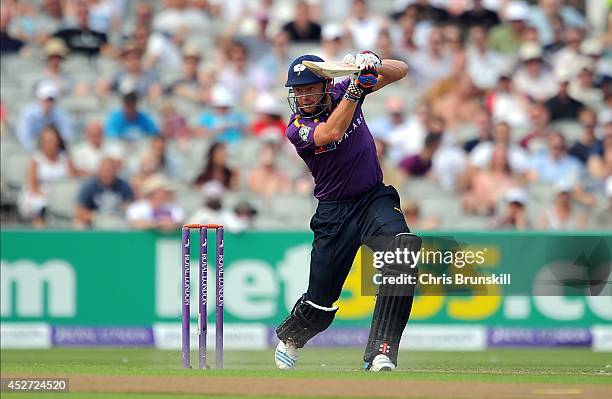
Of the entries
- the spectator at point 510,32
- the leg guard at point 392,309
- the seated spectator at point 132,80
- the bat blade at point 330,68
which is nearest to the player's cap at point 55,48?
the seated spectator at point 132,80

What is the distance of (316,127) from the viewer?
27.8 feet

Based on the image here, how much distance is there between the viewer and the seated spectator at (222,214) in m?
13.3

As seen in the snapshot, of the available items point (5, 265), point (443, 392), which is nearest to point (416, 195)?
point (5, 265)

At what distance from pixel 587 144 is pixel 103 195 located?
563cm

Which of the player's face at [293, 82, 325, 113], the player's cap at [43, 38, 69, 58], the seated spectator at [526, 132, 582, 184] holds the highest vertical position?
the player's face at [293, 82, 325, 113]

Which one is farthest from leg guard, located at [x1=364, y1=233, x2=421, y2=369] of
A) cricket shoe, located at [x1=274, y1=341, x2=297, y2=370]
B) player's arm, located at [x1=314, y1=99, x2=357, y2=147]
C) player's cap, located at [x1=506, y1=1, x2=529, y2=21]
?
player's cap, located at [x1=506, y1=1, x2=529, y2=21]

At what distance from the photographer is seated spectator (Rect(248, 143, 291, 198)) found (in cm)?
1454

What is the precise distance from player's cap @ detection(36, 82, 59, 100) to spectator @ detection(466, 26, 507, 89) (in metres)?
5.18

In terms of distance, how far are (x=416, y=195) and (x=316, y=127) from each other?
20.3 feet

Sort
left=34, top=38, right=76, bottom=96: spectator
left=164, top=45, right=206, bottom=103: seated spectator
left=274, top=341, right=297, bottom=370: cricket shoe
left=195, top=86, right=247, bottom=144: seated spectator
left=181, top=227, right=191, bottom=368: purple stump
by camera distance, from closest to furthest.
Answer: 1. left=181, top=227, right=191, bottom=368: purple stump
2. left=274, top=341, right=297, bottom=370: cricket shoe
3. left=195, top=86, right=247, bottom=144: seated spectator
4. left=34, top=38, right=76, bottom=96: spectator
5. left=164, top=45, right=206, bottom=103: seated spectator

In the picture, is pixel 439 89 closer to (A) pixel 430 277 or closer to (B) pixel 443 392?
(A) pixel 430 277

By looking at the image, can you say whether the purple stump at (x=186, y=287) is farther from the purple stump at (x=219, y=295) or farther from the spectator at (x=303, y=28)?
the spectator at (x=303, y=28)

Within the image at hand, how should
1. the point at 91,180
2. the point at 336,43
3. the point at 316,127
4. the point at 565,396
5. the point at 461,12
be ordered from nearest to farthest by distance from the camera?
the point at 565,396
the point at 316,127
the point at 91,180
the point at 336,43
the point at 461,12

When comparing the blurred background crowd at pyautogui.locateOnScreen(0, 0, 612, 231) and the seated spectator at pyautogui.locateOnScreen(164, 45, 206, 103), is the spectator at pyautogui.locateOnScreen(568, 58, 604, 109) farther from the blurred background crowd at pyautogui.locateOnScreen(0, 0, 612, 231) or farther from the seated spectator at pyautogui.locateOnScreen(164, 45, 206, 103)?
the seated spectator at pyautogui.locateOnScreen(164, 45, 206, 103)
